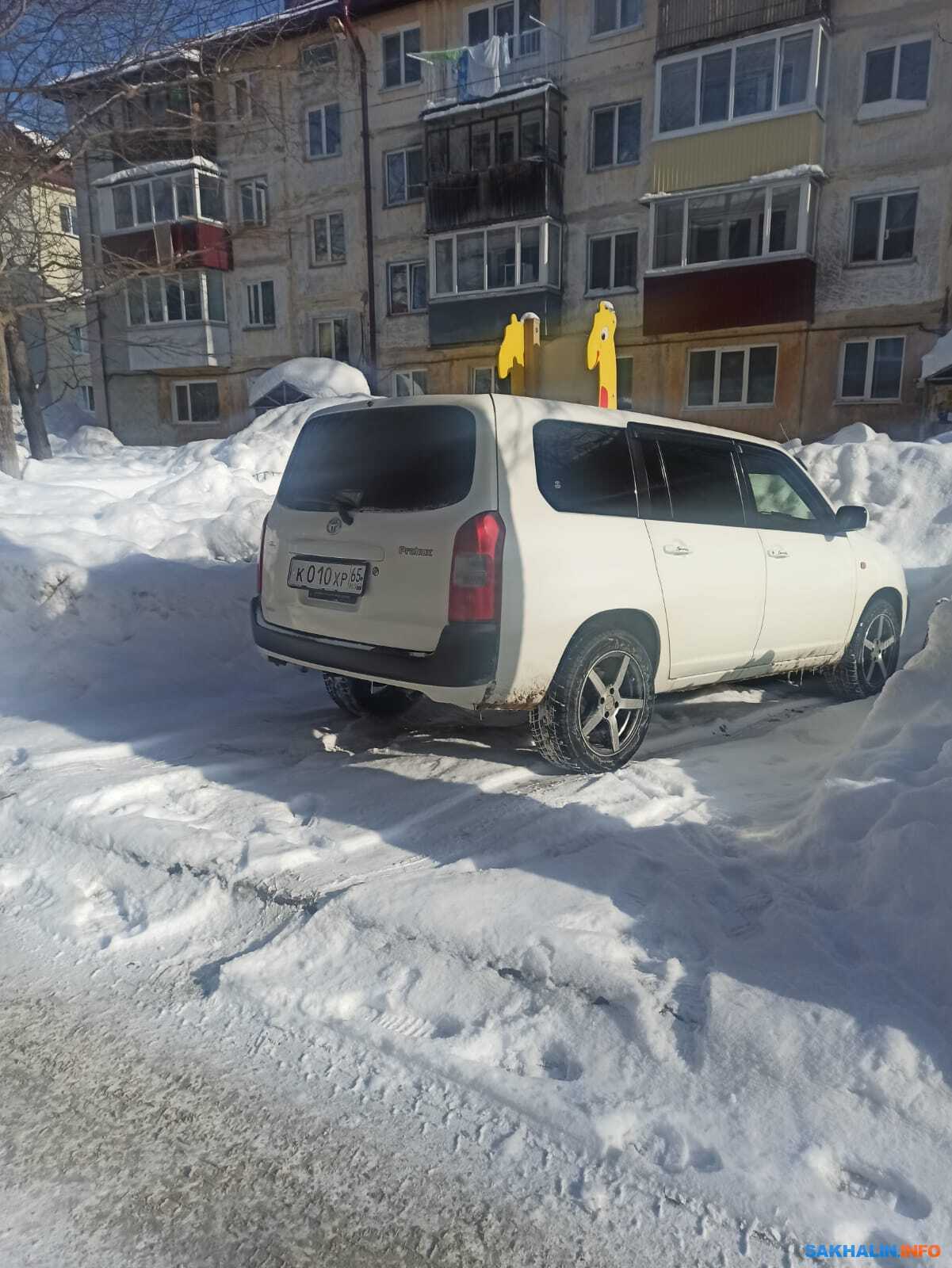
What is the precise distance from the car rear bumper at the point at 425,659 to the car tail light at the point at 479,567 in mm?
71

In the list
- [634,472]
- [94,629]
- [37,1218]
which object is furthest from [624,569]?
[94,629]

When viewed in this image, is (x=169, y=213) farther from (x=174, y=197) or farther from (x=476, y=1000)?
(x=476, y=1000)

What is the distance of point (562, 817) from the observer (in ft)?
12.1

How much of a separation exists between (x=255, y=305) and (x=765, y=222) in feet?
53.0

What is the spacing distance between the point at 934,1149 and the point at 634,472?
327 cm

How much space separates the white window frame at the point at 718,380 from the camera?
65.7ft

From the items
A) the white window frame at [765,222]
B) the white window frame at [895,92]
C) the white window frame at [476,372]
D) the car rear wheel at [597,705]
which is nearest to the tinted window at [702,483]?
the car rear wheel at [597,705]

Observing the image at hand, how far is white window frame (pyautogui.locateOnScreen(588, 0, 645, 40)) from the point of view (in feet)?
67.3

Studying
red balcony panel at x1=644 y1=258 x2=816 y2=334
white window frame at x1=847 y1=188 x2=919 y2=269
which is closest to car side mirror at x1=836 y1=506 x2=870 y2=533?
red balcony panel at x1=644 y1=258 x2=816 y2=334

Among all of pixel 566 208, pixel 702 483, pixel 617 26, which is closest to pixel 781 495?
pixel 702 483

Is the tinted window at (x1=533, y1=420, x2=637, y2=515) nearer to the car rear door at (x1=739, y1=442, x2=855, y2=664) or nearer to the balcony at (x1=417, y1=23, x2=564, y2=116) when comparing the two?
the car rear door at (x1=739, y1=442, x2=855, y2=664)

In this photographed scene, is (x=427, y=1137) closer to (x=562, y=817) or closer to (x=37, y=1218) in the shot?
(x=37, y=1218)

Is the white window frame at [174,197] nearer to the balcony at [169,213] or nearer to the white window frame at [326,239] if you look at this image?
the balcony at [169,213]

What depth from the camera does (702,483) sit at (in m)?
4.96
